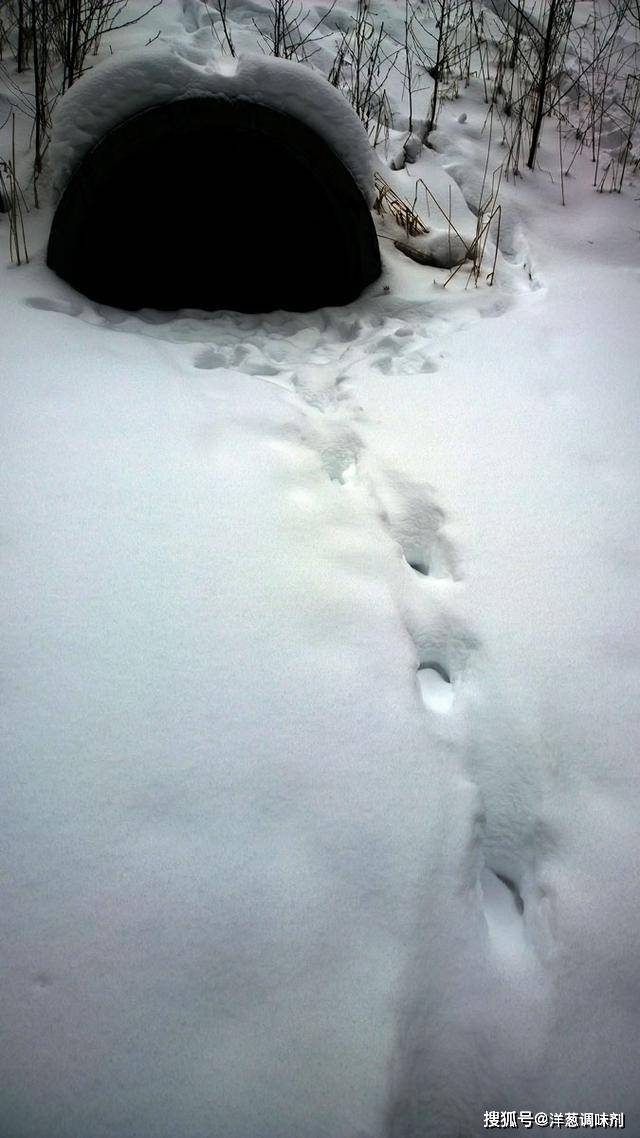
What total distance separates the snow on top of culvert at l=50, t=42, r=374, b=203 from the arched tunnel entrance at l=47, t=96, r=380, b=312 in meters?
0.04

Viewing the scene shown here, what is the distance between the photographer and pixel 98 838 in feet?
3.59

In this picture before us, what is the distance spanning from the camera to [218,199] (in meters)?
2.56

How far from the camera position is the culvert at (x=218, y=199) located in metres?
2.35

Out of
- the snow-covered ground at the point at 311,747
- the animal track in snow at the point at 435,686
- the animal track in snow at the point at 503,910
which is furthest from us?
the animal track in snow at the point at 435,686

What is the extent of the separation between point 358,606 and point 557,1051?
851 mm

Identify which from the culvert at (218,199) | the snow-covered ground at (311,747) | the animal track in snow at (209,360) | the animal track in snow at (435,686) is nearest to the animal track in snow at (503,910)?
the snow-covered ground at (311,747)

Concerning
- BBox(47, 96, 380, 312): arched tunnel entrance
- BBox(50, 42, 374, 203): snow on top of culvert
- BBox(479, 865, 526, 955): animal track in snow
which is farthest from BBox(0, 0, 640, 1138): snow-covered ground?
BBox(50, 42, 374, 203): snow on top of culvert

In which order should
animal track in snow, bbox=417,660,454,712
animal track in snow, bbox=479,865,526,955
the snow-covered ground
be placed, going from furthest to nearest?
animal track in snow, bbox=417,660,454,712
animal track in snow, bbox=479,865,526,955
the snow-covered ground

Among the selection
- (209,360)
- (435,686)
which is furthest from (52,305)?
(435,686)

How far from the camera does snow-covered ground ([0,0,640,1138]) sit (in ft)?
3.10

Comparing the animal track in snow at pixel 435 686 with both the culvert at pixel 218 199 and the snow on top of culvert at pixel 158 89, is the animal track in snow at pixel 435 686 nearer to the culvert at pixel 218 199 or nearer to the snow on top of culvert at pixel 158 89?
the culvert at pixel 218 199

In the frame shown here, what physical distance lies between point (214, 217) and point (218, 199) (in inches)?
2.6

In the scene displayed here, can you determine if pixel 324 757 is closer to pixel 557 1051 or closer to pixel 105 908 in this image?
pixel 105 908

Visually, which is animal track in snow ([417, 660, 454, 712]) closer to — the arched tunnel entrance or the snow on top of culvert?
the arched tunnel entrance
